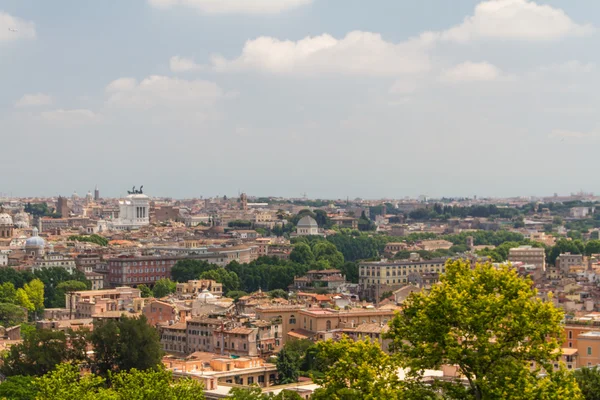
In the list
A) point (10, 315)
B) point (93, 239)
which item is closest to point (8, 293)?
point (10, 315)

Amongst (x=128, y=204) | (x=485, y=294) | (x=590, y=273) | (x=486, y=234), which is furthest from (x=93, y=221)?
(x=485, y=294)

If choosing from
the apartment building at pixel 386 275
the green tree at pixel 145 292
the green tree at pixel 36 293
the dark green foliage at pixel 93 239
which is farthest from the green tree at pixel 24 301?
the dark green foliage at pixel 93 239

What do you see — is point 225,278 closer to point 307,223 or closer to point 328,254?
point 328,254

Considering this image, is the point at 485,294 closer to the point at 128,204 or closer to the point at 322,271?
the point at 322,271

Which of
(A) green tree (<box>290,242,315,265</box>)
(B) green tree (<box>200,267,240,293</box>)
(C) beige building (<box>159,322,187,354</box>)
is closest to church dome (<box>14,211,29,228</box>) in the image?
(A) green tree (<box>290,242,315,265</box>)

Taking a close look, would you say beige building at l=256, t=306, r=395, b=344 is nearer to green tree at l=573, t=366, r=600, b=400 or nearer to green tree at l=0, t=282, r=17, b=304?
green tree at l=573, t=366, r=600, b=400
